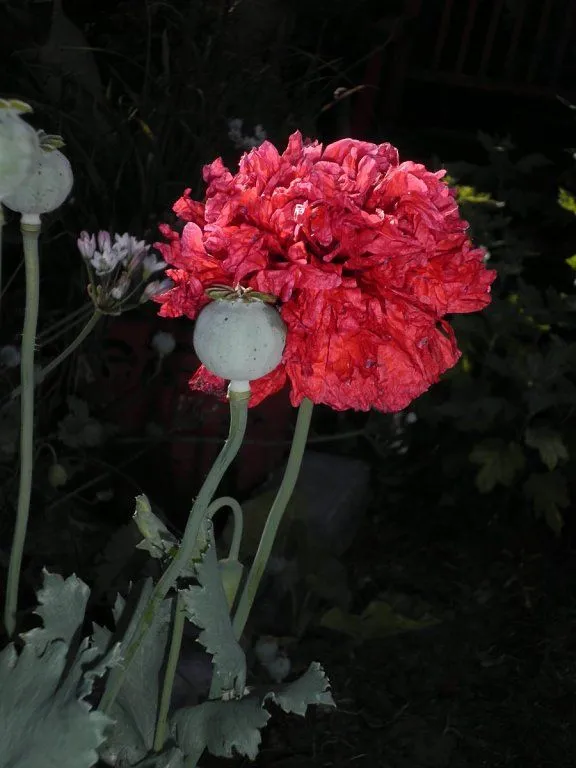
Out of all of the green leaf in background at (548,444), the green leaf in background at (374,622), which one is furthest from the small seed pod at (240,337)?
the green leaf in background at (548,444)

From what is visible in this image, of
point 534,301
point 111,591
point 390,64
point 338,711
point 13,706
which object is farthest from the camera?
point 390,64

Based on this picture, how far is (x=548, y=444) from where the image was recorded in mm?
2207

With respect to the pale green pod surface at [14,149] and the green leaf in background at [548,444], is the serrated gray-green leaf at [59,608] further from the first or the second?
the green leaf in background at [548,444]

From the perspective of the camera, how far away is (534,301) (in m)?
2.45

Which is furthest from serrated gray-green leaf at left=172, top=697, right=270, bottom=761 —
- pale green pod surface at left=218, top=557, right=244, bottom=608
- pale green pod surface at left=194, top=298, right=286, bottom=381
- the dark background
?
the dark background

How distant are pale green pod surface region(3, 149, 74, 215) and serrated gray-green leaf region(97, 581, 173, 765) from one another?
1.49ft

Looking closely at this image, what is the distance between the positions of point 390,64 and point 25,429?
2.65 metres

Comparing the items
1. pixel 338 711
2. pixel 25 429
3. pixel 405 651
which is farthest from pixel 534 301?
pixel 25 429

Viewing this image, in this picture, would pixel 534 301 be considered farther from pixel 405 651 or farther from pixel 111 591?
pixel 111 591

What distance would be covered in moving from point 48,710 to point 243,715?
0.19 metres

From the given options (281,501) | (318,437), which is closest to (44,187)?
(281,501)

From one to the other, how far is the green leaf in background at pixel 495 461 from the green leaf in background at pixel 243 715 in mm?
1382

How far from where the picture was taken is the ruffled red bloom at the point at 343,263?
75 cm

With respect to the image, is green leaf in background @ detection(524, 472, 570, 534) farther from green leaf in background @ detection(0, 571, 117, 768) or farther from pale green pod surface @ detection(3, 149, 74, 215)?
pale green pod surface @ detection(3, 149, 74, 215)
